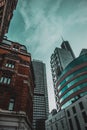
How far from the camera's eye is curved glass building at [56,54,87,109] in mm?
43594

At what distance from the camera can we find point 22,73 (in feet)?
65.6

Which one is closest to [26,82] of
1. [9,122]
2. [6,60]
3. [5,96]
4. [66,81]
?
[5,96]

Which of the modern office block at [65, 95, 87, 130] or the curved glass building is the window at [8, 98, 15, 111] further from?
the curved glass building

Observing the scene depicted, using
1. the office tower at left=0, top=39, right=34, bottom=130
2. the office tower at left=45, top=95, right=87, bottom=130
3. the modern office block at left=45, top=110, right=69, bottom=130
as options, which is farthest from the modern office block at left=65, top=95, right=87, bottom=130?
the office tower at left=0, top=39, right=34, bottom=130

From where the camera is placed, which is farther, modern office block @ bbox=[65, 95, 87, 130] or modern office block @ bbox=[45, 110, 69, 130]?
modern office block @ bbox=[45, 110, 69, 130]

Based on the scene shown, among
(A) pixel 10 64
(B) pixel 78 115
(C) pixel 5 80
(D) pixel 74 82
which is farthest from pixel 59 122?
(A) pixel 10 64

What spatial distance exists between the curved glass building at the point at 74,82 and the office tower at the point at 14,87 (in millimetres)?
29593

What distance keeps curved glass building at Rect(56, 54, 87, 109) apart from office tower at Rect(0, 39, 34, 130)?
2959cm

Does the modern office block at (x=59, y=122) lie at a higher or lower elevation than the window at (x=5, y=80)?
lower

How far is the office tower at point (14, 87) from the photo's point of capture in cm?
1412

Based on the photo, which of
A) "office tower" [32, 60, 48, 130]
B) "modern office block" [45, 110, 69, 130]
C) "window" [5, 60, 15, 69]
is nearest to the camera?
"window" [5, 60, 15, 69]

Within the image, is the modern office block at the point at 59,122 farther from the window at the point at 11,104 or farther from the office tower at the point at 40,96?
the office tower at the point at 40,96

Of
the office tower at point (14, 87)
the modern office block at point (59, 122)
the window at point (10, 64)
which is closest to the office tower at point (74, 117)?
the modern office block at point (59, 122)

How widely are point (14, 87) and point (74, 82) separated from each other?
113 ft
